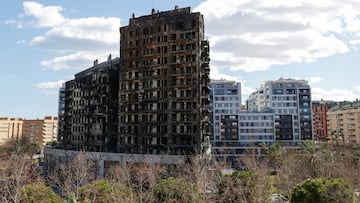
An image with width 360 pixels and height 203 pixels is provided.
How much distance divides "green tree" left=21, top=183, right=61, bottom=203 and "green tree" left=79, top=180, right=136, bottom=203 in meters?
2.83

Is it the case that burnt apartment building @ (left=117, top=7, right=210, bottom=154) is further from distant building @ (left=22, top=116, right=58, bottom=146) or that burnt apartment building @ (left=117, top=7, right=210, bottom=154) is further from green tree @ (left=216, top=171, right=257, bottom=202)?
distant building @ (left=22, top=116, right=58, bottom=146)

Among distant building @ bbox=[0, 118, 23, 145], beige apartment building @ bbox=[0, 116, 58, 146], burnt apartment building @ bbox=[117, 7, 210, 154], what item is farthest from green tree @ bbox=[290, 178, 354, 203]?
beige apartment building @ bbox=[0, 116, 58, 146]

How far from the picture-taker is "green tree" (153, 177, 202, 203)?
102 feet

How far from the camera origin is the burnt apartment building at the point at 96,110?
74.3 m

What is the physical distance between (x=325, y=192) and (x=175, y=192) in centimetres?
1352

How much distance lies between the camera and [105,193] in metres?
→ 31.3

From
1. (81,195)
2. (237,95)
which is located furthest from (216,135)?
(81,195)

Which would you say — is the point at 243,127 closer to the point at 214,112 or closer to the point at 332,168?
the point at 214,112

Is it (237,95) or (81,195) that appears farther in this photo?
(237,95)

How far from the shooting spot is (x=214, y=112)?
411ft

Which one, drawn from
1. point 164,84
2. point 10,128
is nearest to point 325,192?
point 164,84

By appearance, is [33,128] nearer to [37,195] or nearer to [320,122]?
[320,122]

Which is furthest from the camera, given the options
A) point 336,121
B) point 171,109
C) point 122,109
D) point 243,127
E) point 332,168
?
point 336,121

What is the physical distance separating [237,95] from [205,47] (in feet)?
212
